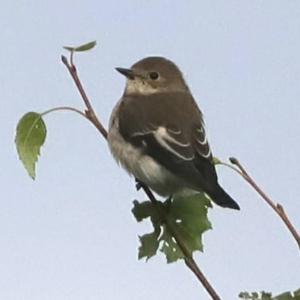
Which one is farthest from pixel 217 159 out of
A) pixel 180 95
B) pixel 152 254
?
pixel 180 95

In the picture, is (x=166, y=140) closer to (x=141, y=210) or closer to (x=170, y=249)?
(x=141, y=210)

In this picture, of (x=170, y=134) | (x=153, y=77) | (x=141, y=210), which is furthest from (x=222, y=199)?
(x=153, y=77)

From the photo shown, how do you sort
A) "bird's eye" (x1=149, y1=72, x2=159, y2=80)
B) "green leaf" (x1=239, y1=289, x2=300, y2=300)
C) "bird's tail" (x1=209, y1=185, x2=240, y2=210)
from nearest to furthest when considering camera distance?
"green leaf" (x1=239, y1=289, x2=300, y2=300)
"bird's tail" (x1=209, y1=185, x2=240, y2=210)
"bird's eye" (x1=149, y1=72, x2=159, y2=80)

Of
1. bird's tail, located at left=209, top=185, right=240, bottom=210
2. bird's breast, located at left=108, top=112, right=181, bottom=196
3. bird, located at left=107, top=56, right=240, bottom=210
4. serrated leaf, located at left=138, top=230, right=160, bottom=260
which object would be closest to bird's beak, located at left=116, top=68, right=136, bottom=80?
bird, located at left=107, top=56, right=240, bottom=210

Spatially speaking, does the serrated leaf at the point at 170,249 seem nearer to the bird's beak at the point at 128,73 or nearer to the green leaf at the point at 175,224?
the green leaf at the point at 175,224

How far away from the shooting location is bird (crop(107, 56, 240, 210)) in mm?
4723

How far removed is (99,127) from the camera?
3432mm

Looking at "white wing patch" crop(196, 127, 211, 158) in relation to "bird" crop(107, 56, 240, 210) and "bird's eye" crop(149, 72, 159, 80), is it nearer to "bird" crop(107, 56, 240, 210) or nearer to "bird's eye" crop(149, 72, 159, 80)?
"bird" crop(107, 56, 240, 210)

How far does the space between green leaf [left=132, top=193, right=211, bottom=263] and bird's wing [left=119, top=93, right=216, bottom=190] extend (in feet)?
3.23

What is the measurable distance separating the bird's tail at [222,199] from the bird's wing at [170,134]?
28 cm

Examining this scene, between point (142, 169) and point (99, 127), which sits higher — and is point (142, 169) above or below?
below

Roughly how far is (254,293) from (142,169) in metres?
2.40

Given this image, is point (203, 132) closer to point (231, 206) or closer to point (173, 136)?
point (173, 136)

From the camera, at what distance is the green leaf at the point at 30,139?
322cm
